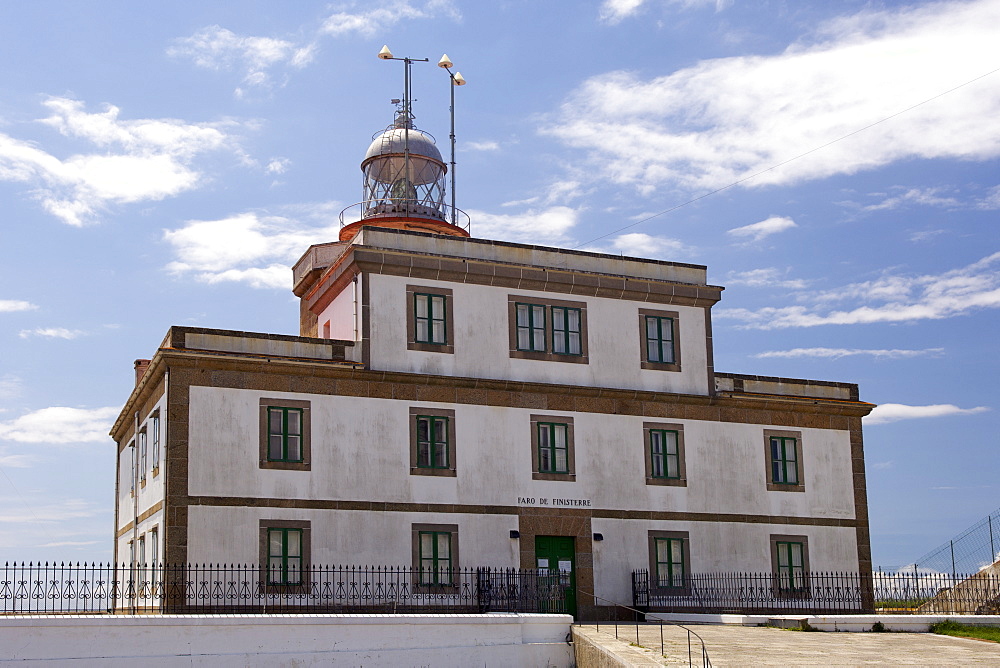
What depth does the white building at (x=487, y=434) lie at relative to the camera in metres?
26.7

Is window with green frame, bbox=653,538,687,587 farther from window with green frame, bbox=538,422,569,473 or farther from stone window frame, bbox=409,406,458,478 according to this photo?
stone window frame, bbox=409,406,458,478

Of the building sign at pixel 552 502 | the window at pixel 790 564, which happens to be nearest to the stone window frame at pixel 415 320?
the building sign at pixel 552 502

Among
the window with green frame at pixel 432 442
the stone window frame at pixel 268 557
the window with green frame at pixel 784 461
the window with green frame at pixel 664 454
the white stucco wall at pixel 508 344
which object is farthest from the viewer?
the window with green frame at pixel 784 461

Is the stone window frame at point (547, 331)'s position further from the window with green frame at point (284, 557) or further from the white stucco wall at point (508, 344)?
the window with green frame at point (284, 557)

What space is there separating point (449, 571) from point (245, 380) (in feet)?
21.9

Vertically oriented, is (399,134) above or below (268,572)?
above

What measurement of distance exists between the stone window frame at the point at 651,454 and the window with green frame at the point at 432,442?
5826mm

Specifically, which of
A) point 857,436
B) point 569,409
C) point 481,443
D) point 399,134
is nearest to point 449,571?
point 481,443

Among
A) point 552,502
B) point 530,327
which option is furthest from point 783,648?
point 530,327

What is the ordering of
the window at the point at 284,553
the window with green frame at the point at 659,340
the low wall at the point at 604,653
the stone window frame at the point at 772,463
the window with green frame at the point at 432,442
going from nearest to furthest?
the low wall at the point at 604,653, the window at the point at 284,553, the window with green frame at the point at 432,442, the window with green frame at the point at 659,340, the stone window frame at the point at 772,463

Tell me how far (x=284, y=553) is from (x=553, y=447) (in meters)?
7.59

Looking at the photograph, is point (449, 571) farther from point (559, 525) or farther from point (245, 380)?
point (245, 380)

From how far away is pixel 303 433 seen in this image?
27422 millimetres

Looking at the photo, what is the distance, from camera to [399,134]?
38.6 meters
